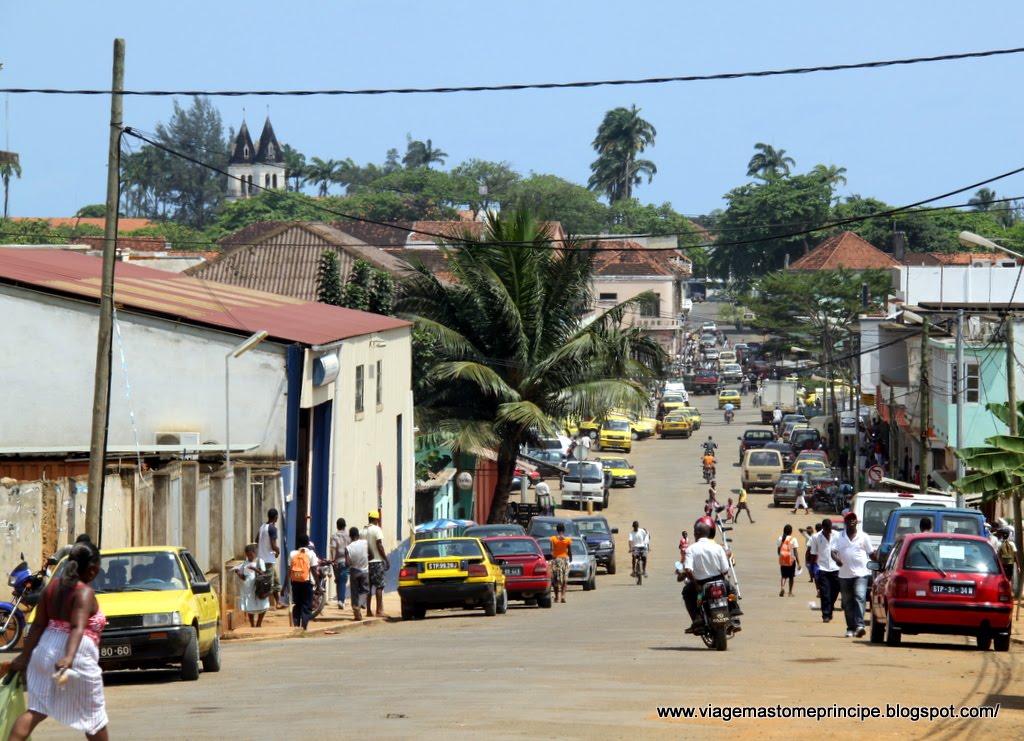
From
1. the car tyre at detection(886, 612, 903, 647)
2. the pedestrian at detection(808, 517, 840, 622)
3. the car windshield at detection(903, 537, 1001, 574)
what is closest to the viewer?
the car windshield at detection(903, 537, 1001, 574)

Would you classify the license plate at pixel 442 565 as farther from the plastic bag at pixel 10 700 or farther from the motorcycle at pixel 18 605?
the plastic bag at pixel 10 700

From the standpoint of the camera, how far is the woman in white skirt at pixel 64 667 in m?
9.20

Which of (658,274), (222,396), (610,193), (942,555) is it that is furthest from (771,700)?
(610,193)

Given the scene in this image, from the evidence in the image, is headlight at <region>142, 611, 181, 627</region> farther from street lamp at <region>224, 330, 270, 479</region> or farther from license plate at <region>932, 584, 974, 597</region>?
street lamp at <region>224, 330, 270, 479</region>

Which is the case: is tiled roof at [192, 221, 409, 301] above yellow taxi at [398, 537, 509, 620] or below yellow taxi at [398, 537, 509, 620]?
above

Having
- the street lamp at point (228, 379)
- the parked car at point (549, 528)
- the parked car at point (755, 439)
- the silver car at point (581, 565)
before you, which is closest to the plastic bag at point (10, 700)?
the street lamp at point (228, 379)

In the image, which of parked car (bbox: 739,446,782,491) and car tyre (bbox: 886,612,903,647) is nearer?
car tyre (bbox: 886,612,903,647)

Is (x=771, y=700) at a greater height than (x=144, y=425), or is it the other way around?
(x=144, y=425)

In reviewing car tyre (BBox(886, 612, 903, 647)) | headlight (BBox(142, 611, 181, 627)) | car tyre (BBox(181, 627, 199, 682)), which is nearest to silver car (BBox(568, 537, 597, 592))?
car tyre (BBox(886, 612, 903, 647))

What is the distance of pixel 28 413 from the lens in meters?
27.7

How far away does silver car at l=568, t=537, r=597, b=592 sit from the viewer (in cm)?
3512

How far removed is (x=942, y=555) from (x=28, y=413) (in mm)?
16404

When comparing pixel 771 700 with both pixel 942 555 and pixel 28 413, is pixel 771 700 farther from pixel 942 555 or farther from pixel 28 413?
pixel 28 413

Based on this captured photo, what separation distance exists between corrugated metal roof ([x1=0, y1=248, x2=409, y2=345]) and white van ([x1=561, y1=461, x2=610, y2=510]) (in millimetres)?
19816
